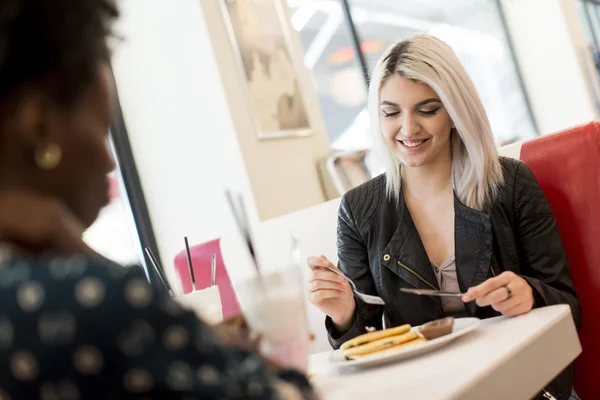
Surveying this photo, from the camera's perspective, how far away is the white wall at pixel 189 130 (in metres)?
3.29

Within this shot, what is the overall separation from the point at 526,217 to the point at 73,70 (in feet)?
3.85

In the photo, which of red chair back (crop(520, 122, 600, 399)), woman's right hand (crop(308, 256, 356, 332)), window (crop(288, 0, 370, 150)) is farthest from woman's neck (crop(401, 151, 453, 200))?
window (crop(288, 0, 370, 150))

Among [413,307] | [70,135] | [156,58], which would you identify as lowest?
[413,307]

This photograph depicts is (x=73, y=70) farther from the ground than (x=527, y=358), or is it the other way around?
(x=73, y=70)

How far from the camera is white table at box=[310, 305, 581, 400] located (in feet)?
2.36

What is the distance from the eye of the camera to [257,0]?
364 cm

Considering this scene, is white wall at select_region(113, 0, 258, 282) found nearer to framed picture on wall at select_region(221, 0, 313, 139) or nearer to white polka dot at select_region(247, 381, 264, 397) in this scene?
framed picture on wall at select_region(221, 0, 313, 139)

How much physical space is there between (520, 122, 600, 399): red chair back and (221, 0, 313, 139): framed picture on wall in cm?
206

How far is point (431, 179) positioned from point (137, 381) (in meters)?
1.31

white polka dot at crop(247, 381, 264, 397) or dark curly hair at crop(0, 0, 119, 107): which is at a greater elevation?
dark curly hair at crop(0, 0, 119, 107)

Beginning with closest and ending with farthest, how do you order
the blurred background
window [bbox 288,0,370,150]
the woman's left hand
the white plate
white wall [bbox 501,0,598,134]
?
the white plate < the woman's left hand < the blurred background < window [bbox 288,0,370,150] < white wall [bbox 501,0,598,134]

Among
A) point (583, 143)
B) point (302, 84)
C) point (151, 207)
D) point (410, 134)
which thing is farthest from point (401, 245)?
point (302, 84)

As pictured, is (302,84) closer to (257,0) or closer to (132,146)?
(257,0)

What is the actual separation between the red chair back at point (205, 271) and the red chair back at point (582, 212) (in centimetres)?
103
